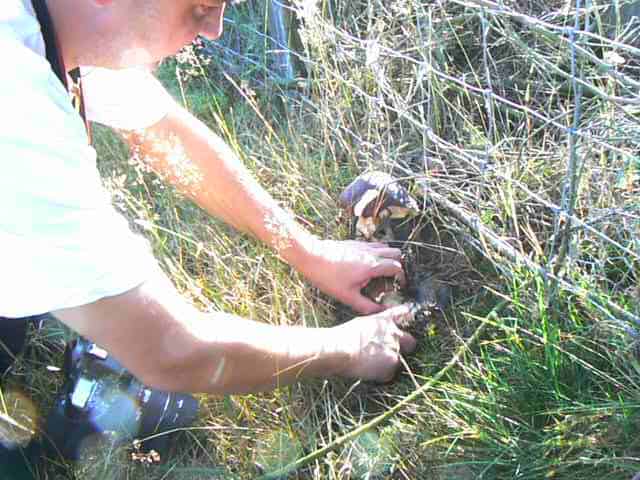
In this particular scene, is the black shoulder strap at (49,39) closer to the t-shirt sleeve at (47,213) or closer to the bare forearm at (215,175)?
the t-shirt sleeve at (47,213)

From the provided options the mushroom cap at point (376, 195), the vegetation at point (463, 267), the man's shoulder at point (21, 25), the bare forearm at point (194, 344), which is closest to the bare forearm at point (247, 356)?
the bare forearm at point (194, 344)

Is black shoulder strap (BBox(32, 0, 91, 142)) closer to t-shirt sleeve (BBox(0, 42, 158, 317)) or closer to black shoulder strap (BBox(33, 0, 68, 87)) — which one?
black shoulder strap (BBox(33, 0, 68, 87))

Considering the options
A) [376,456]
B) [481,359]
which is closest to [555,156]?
[481,359]

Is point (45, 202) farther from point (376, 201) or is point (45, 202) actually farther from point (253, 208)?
point (376, 201)

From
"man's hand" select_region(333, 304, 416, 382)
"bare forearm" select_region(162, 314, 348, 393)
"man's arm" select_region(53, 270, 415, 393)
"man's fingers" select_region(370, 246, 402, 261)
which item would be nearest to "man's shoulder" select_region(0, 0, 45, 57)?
"man's arm" select_region(53, 270, 415, 393)

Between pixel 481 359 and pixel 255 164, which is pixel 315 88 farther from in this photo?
pixel 481 359

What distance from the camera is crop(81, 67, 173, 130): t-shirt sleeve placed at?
179cm

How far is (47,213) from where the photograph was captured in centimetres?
114

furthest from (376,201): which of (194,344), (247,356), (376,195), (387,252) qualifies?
(194,344)

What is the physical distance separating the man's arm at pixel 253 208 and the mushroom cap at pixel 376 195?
0.11 metres

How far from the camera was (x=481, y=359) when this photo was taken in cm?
175

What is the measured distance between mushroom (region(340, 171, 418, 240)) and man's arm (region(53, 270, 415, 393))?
0.30m

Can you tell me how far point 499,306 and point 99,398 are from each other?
101 centimetres

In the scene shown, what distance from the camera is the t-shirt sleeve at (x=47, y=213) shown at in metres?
1.12
